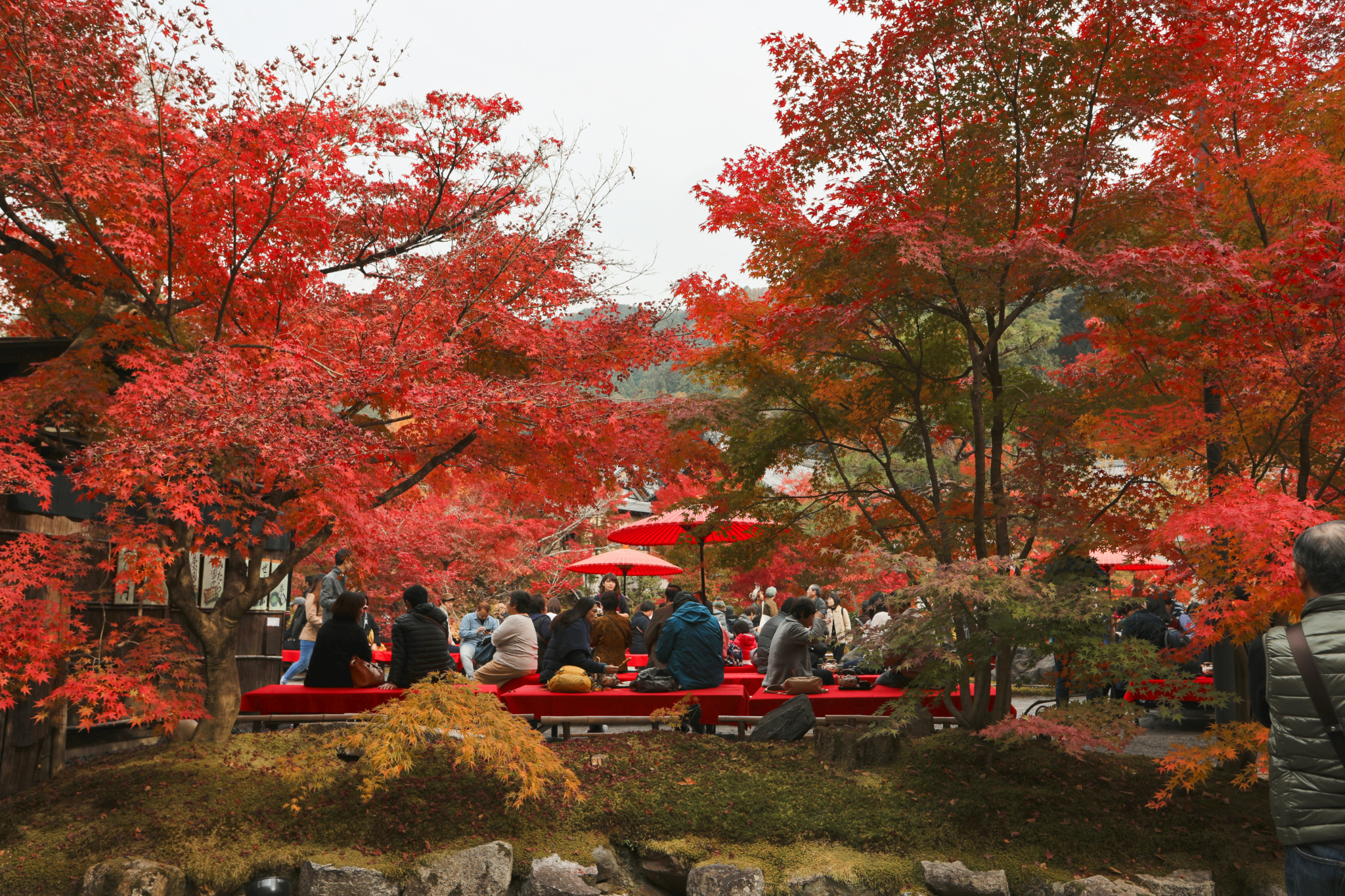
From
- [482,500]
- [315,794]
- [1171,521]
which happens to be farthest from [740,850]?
[482,500]

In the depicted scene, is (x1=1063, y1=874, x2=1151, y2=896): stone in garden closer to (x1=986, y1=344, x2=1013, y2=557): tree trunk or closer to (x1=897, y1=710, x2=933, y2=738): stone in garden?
(x1=897, y1=710, x2=933, y2=738): stone in garden

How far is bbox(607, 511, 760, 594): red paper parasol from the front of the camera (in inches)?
313

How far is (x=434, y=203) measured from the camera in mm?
7422

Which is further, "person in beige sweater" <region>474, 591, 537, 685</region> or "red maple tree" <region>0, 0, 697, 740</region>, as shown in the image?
"person in beige sweater" <region>474, 591, 537, 685</region>

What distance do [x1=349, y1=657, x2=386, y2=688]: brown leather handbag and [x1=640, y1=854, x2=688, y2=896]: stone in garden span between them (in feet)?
11.5

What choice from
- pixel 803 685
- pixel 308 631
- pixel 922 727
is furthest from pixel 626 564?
pixel 922 727

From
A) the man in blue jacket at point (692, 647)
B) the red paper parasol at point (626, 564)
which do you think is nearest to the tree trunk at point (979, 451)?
the man in blue jacket at point (692, 647)

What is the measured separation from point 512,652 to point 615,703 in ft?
5.22

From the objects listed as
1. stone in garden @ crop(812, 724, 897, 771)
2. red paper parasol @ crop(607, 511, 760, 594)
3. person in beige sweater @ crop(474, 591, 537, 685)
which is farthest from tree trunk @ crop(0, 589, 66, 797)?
stone in garden @ crop(812, 724, 897, 771)

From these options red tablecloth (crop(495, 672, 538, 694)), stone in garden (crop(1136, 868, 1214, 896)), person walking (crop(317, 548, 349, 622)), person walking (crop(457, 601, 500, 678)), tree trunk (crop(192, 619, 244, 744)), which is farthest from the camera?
person walking (crop(457, 601, 500, 678))

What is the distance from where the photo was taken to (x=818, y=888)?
203 inches

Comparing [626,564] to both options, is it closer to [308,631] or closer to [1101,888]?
[308,631]

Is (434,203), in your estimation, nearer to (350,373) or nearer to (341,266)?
(341,266)

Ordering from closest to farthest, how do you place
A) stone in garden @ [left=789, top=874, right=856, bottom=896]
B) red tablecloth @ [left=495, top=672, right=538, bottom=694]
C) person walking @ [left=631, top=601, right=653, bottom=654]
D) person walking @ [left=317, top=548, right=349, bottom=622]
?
stone in garden @ [left=789, top=874, right=856, bottom=896] < red tablecloth @ [left=495, top=672, right=538, bottom=694] < person walking @ [left=317, top=548, right=349, bottom=622] < person walking @ [left=631, top=601, right=653, bottom=654]
